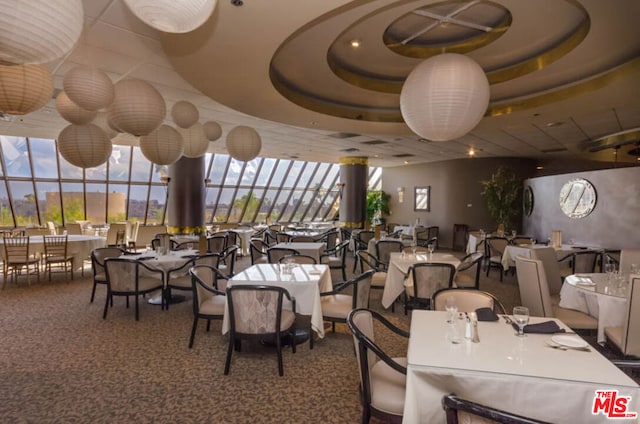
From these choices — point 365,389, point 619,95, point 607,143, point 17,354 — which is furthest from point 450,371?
point 607,143

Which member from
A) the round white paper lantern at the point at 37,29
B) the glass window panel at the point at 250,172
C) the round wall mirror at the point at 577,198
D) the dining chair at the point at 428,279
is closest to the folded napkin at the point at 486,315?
the dining chair at the point at 428,279

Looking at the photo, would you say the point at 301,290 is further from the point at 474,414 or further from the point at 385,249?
the point at 385,249

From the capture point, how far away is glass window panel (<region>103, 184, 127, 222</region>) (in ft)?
45.6

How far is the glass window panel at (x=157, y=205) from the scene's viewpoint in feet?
48.0

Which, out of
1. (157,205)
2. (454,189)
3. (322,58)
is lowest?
(157,205)

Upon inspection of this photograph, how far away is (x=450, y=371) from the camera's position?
186cm

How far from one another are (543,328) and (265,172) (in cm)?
1470

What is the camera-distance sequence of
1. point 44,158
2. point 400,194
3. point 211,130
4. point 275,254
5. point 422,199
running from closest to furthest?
point 211,130 < point 275,254 < point 44,158 < point 422,199 < point 400,194

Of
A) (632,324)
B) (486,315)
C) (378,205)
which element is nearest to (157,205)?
(378,205)

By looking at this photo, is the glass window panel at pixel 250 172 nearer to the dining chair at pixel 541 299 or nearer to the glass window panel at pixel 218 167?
the glass window panel at pixel 218 167

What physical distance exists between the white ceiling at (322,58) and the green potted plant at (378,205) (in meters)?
9.25

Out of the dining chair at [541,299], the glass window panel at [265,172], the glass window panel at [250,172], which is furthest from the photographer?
the glass window panel at [265,172]

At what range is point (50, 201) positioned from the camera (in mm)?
12961

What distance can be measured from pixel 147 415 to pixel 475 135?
29.2ft
